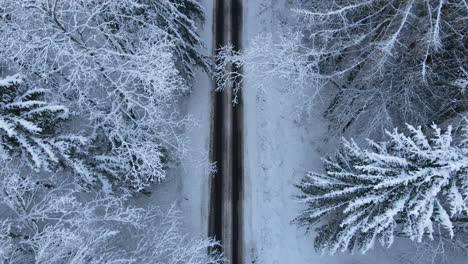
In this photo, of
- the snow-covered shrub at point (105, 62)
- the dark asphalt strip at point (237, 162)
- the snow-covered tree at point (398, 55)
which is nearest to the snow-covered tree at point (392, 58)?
the snow-covered tree at point (398, 55)

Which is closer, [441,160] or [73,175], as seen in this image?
[441,160]

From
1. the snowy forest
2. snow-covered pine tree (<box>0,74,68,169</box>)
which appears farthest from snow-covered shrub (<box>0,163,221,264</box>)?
snow-covered pine tree (<box>0,74,68,169</box>)

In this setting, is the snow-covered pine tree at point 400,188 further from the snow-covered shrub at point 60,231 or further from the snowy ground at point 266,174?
the snow-covered shrub at point 60,231

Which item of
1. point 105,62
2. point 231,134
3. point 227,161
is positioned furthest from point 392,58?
point 105,62

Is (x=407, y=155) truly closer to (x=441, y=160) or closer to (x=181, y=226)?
(x=441, y=160)

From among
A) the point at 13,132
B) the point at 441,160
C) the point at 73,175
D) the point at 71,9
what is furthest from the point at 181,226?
the point at 441,160

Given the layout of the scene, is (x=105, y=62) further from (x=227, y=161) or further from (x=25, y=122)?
(x=227, y=161)

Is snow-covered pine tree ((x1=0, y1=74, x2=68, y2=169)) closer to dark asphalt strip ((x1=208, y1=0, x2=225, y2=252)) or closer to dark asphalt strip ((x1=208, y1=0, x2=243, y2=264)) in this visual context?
dark asphalt strip ((x1=208, y1=0, x2=225, y2=252))
